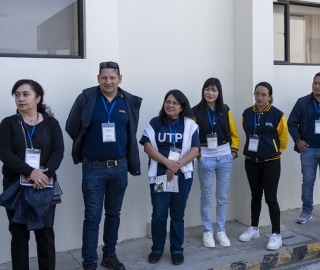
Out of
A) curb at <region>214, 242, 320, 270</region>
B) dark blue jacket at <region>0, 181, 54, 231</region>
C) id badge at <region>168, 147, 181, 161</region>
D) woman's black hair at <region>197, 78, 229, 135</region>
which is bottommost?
curb at <region>214, 242, 320, 270</region>

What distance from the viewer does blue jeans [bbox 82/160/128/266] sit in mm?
4305

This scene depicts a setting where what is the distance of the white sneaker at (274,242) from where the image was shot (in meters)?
5.14

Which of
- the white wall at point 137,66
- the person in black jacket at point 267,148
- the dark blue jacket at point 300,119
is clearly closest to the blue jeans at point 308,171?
the dark blue jacket at point 300,119

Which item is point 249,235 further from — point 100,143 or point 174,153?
point 100,143

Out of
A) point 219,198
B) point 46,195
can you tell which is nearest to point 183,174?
point 219,198

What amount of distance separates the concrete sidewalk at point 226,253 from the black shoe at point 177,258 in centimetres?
4

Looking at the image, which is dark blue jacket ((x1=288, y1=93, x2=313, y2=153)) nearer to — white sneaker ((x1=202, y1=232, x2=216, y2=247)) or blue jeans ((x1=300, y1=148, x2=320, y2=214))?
blue jeans ((x1=300, y1=148, x2=320, y2=214))

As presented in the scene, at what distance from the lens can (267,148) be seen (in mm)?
5160

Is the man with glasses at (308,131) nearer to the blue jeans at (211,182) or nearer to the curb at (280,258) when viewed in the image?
the curb at (280,258)

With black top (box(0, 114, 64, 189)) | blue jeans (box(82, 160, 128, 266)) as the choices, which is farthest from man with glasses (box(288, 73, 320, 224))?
black top (box(0, 114, 64, 189))

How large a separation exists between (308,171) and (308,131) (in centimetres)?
55

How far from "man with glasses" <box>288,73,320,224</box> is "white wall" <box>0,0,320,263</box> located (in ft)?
1.80

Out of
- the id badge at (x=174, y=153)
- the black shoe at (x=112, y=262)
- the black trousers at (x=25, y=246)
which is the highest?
the id badge at (x=174, y=153)

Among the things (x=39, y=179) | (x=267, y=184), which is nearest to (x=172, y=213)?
(x=267, y=184)
